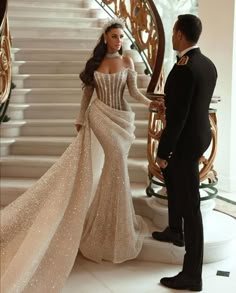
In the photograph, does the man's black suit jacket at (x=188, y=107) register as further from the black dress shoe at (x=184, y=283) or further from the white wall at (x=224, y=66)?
the white wall at (x=224, y=66)

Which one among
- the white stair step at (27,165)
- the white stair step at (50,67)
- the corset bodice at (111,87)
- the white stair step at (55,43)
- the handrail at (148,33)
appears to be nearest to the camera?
the corset bodice at (111,87)

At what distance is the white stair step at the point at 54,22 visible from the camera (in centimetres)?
674

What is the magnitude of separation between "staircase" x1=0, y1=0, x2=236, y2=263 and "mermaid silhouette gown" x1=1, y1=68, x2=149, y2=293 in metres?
0.34

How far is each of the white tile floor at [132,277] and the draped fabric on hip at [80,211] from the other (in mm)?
104

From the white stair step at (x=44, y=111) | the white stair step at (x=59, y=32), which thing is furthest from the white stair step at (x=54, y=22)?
the white stair step at (x=44, y=111)

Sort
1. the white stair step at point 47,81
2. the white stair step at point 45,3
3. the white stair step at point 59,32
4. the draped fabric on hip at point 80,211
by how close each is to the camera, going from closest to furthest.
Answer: the draped fabric on hip at point 80,211 < the white stair step at point 47,81 < the white stair step at point 59,32 < the white stair step at point 45,3

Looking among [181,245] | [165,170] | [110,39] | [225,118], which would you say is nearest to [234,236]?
[181,245]

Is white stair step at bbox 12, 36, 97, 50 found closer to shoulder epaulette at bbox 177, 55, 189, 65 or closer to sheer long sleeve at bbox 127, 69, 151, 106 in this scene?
sheer long sleeve at bbox 127, 69, 151, 106

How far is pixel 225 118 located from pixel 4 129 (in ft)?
8.93

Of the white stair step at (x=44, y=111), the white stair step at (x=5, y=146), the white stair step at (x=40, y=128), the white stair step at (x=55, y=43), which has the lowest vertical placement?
the white stair step at (x=5, y=146)

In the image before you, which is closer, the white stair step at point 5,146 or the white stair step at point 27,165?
the white stair step at point 27,165

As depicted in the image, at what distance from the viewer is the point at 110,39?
324 cm

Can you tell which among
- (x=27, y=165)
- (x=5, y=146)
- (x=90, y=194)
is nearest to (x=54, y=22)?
(x=5, y=146)

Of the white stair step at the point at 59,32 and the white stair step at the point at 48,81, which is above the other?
the white stair step at the point at 59,32
